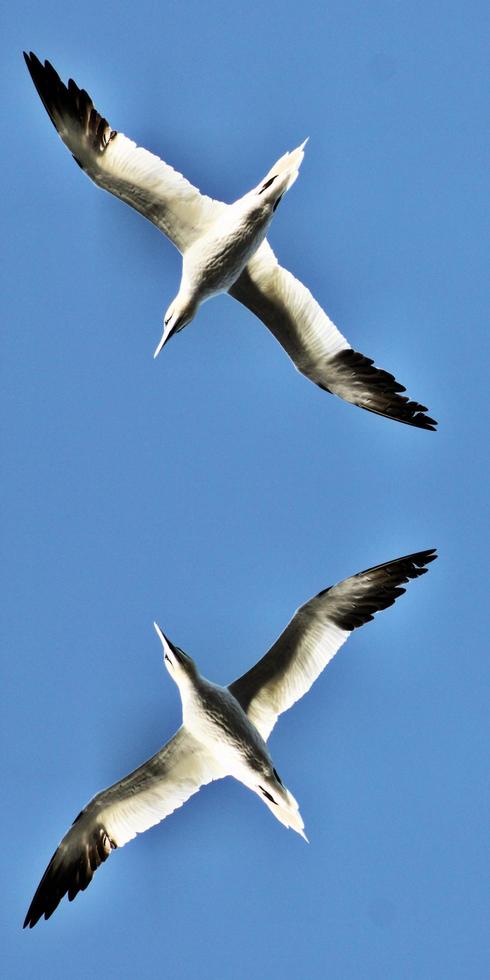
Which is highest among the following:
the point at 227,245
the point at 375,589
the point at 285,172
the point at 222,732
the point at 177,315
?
the point at 285,172

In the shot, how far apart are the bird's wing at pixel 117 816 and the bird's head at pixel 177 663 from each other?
378 mm

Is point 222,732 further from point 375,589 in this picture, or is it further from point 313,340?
point 313,340

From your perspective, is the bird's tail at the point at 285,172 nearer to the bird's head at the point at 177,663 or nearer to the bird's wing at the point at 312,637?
the bird's wing at the point at 312,637

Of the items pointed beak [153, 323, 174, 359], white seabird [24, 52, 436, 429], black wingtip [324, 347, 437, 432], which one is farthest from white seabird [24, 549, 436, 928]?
pointed beak [153, 323, 174, 359]

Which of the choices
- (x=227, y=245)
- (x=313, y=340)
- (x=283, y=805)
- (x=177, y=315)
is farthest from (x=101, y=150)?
(x=283, y=805)

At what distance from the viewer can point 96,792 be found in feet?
32.0

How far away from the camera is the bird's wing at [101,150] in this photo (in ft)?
29.8

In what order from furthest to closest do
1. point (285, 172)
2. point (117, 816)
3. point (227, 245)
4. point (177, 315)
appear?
point (117, 816), point (177, 315), point (227, 245), point (285, 172)

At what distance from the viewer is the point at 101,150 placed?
9.09 m

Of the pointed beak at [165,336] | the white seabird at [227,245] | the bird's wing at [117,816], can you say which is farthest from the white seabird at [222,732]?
the pointed beak at [165,336]

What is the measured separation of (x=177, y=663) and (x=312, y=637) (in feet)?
3.11

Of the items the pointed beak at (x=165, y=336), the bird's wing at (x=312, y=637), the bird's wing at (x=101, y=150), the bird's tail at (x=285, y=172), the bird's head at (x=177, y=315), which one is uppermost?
the bird's tail at (x=285, y=172)

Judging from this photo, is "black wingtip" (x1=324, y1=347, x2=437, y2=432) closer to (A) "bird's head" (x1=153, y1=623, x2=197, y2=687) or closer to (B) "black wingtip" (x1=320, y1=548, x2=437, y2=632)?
(B) "black wingtip" (x1=320, y1=548, x2=437, y2=632)

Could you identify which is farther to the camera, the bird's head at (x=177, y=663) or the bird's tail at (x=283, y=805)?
the bird's head at (x=177, y=663)
